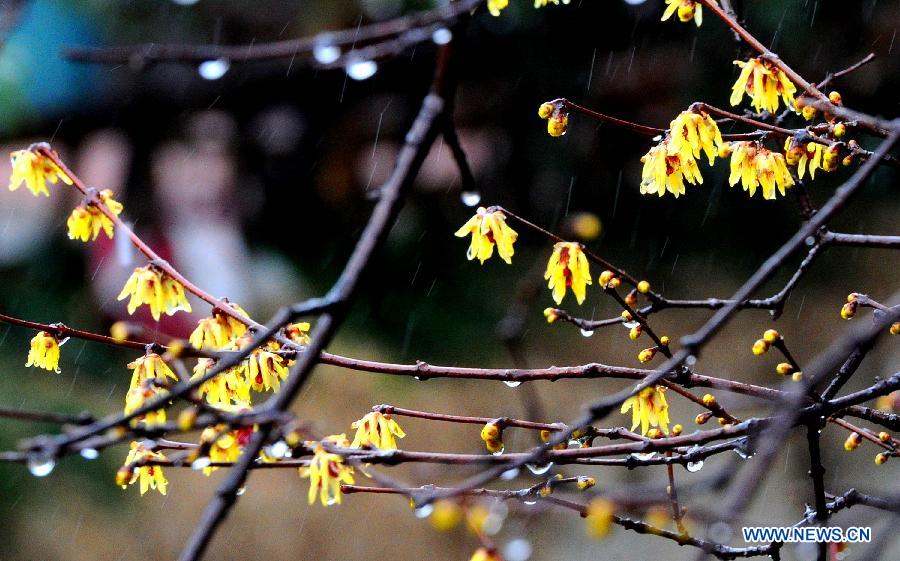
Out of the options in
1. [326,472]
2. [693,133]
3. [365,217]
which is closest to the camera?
[326,472]

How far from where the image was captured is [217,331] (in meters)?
1.01

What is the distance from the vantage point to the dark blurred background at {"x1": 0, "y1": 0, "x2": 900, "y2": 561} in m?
2.97

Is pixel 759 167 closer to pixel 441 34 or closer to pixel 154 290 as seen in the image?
pixel 441 34

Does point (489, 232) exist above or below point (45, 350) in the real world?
above

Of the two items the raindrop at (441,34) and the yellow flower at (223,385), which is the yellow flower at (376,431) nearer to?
the yellow flower at (223,385)

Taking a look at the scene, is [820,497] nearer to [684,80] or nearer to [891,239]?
[891,239]

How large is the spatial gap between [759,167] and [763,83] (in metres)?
0.10

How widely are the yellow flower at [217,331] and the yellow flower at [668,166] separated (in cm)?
55

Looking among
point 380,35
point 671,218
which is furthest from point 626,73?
point 380,35

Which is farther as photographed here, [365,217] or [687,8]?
[365,217]

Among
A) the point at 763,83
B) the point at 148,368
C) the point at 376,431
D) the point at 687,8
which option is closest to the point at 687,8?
the point at 687,8

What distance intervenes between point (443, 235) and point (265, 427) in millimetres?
2686

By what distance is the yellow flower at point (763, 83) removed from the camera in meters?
0.96

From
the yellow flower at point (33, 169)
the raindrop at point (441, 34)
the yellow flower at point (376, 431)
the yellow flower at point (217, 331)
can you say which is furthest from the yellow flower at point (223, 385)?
the raindrop at point (441, 34)
